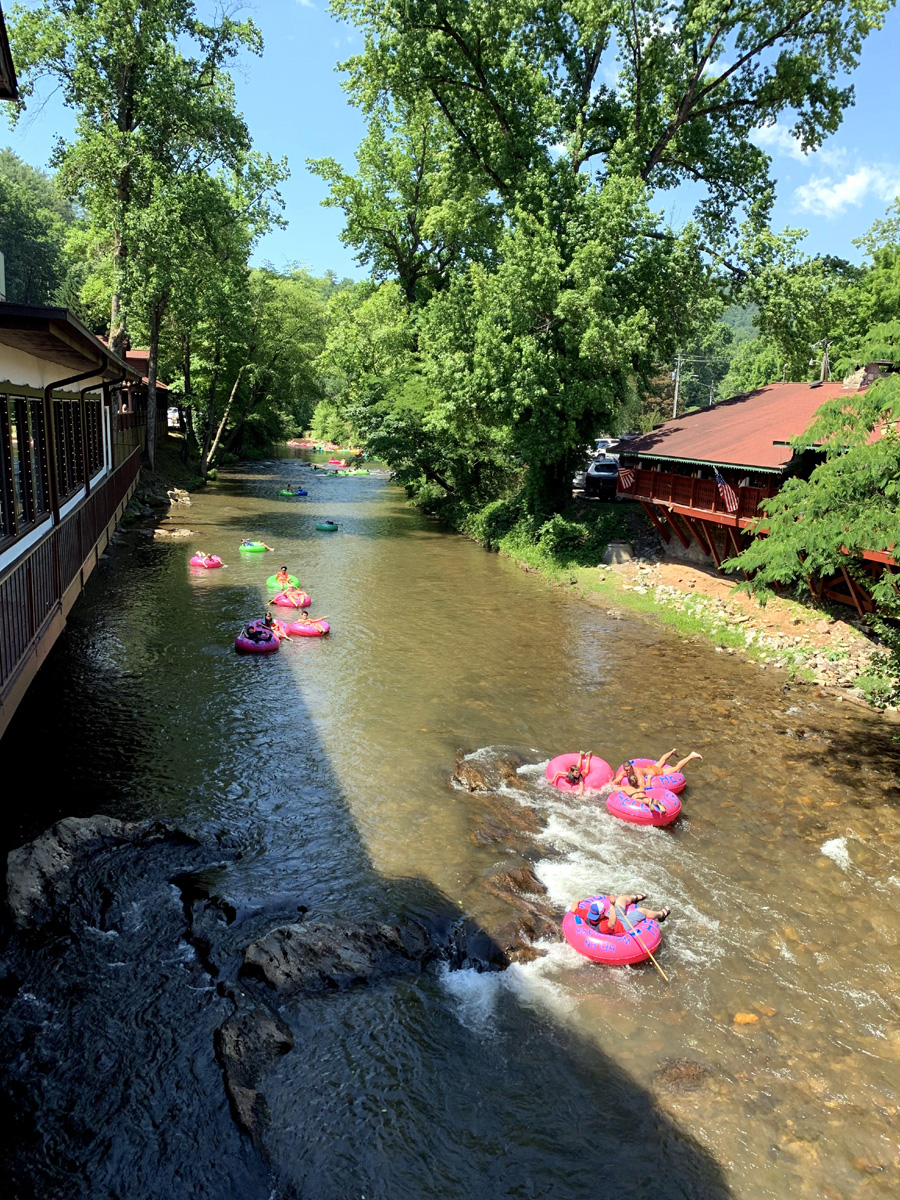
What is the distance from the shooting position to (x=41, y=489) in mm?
14758

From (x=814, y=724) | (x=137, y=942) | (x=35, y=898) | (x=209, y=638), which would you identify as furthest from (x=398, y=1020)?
(x=209, y=638)

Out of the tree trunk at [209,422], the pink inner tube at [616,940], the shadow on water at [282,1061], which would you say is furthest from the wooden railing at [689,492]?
the tree trunk at [209,422]

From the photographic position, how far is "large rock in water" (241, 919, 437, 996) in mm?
8977

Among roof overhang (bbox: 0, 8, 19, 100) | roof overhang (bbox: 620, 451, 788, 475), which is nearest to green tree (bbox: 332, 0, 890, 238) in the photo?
roof overhang (bbox: 620, 451, 788, 475)

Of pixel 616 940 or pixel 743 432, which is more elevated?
pixel 743 432

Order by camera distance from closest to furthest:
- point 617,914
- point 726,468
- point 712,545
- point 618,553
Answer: point 617,914, point 726,468, point 712,545, point 618,553

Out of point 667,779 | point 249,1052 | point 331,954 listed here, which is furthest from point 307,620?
point 249,1052

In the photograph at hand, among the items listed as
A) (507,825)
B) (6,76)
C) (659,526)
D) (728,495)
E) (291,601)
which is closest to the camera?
(6,76)

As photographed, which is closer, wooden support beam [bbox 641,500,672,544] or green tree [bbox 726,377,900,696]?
green tree [bbox 726,377,900,696]

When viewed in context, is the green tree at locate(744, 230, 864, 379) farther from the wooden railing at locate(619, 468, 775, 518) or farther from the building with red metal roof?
the wooden railing at locate(619, 468, 775, 518)

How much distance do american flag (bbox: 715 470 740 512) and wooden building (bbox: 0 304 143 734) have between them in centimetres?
1513

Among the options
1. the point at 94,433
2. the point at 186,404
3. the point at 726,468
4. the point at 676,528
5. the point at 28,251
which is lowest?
the point at 676,528

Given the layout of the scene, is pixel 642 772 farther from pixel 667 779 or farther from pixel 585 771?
pixel 585 771

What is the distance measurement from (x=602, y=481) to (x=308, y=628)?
1768 centimetres
